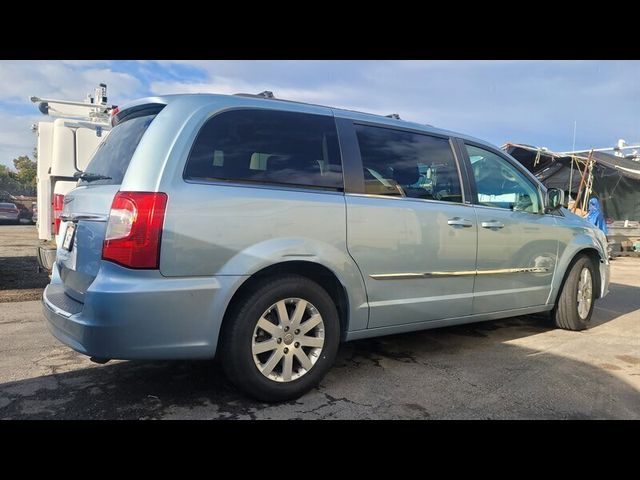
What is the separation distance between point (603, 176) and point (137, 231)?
14.8 m

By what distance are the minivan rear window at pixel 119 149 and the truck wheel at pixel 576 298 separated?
4.30 meters

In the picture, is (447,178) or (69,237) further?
(447,178)

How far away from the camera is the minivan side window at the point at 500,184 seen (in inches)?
171

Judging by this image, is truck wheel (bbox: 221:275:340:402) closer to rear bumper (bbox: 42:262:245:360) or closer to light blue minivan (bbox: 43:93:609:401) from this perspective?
light blue minivan (bbox: 43:93:609:401)

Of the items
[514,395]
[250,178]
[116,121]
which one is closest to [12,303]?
[116,121]

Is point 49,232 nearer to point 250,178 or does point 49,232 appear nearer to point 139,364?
point 139,364

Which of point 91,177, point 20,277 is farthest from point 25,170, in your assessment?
point 91,177

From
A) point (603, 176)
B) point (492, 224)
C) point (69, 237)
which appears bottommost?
point (69, 237)

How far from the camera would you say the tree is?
56.1 metres

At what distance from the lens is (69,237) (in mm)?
3166

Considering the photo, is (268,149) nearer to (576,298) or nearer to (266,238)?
(266,238)

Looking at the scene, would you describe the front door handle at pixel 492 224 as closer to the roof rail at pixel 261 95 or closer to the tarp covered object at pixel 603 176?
the roof rail at pixel 261 95

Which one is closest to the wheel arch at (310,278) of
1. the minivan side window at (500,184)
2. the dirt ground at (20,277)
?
the minivan side window at (500,184)
